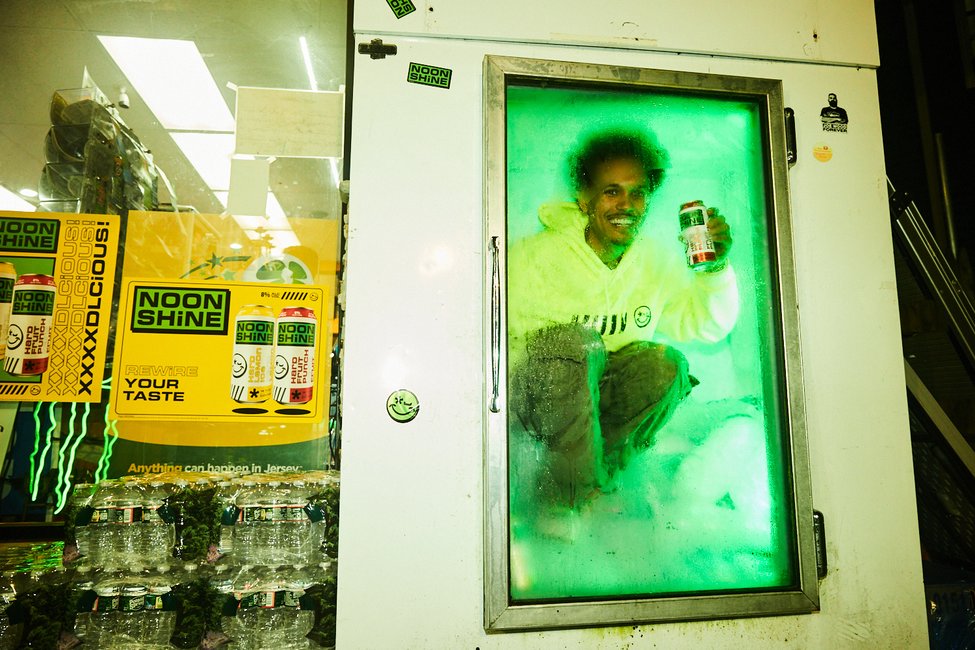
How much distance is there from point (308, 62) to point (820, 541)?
275 cm

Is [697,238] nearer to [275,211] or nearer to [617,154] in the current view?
[617,154]

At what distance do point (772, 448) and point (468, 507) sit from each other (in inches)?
42.6

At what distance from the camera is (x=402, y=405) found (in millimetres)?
1814

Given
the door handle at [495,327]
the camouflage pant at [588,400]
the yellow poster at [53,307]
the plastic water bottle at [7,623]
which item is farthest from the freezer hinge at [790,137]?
the plastic water bottle at [7,623]

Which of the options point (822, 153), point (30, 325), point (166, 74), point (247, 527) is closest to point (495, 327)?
point (247, 527)

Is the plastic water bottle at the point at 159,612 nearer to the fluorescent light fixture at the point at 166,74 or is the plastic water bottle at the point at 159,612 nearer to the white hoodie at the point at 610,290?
the white hoodie at the point at 610,290

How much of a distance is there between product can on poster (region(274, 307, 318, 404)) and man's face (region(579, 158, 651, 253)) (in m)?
1.09

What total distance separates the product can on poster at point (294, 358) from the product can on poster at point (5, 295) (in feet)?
3.08

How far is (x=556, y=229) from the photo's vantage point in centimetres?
201

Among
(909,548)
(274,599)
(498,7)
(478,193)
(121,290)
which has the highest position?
(498,7)

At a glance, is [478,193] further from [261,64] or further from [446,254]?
[261,64]

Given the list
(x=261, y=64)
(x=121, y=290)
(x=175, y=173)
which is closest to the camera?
(x=121, y=290)

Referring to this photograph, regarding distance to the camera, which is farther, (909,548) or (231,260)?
(231,260)

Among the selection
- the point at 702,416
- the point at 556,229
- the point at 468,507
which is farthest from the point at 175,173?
the point at 702,416
